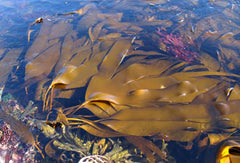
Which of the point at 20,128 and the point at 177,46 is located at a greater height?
the point at 177,46

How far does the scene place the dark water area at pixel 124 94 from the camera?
4.75ft

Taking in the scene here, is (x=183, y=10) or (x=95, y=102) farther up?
(x=183, y=10)

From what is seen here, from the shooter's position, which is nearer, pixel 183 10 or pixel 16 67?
pixel 16 67

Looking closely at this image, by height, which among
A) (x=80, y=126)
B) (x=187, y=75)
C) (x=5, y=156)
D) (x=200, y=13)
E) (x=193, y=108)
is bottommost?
(x=5, y=156)

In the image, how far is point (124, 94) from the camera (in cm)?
167

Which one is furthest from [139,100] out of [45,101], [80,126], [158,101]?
[45,101]

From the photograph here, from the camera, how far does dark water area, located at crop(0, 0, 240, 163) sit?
1.45 meters

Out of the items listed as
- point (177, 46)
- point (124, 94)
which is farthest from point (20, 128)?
point (177, 46)

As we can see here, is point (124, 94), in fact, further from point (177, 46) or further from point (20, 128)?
point (177, 46)

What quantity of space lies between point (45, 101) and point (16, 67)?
0.99 m

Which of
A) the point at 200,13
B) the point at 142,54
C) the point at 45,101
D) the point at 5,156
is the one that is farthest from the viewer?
the point at 200,13

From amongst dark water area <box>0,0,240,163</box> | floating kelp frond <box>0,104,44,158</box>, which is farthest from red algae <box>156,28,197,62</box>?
floating kelp frond <box>0,104,44,158</box>

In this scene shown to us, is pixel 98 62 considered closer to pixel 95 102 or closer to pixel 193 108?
pixel 95 102

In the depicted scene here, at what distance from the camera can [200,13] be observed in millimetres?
3383
